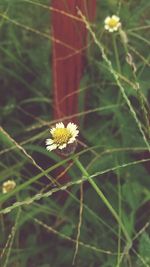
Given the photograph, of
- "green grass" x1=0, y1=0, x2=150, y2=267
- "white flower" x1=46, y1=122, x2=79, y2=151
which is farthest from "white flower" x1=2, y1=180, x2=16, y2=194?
"white flower" x1=46, y1=122, x2=79, y2=151

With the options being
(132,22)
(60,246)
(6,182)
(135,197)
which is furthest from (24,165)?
(132,22)

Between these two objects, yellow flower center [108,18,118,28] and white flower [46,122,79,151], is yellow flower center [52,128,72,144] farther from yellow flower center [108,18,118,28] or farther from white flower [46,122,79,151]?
yellow flower center [108,18,118,28]

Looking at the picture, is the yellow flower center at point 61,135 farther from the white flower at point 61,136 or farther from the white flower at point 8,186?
the white flower at point 8,186

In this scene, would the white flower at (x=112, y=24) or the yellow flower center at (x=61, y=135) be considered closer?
the yellow flower center at (x=61, y=135)

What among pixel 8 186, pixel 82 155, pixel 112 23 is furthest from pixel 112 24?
pixel 8 186

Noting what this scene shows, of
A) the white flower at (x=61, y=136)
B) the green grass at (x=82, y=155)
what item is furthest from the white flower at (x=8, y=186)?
the white flower at (x=61, y=136)

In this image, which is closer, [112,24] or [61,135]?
[61,135]

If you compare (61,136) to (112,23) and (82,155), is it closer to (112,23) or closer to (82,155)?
(82,155)

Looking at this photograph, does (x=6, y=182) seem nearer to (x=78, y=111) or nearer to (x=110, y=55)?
(x=78, y=111)
